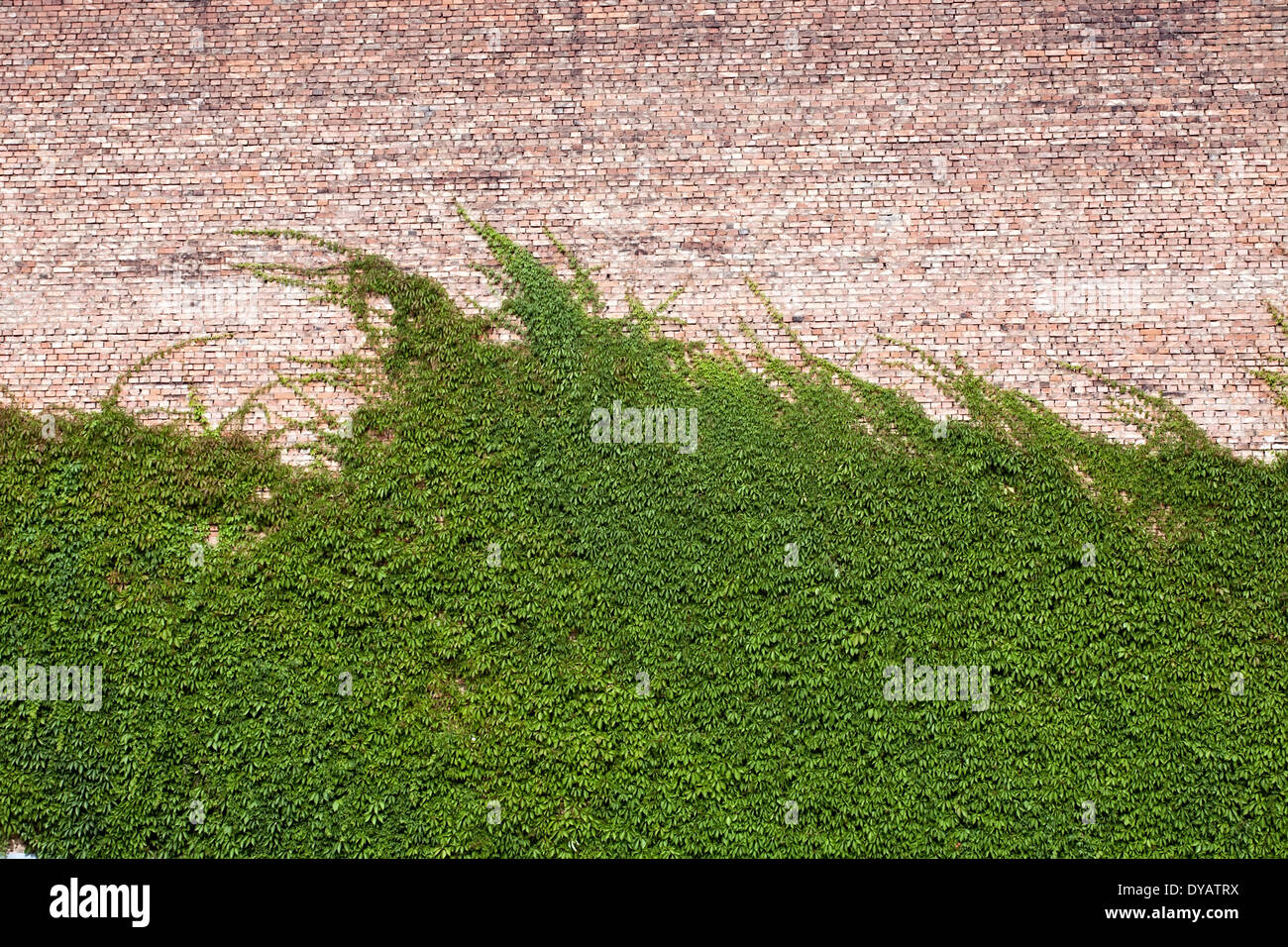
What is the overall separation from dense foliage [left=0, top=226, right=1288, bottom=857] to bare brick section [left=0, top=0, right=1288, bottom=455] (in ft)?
2.50

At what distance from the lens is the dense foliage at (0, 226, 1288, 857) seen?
840cm

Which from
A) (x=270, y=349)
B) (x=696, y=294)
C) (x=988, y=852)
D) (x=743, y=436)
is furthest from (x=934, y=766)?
(x=270, y=349)

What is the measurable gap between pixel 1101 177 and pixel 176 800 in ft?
34.6

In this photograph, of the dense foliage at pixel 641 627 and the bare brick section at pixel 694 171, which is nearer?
the dense foliage at pixel 641 627

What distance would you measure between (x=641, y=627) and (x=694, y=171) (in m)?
4.54

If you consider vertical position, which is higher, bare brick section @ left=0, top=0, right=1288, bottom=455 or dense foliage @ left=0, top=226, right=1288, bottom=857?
bare brick section @ left=0, top=0, right=1288, bottom=455

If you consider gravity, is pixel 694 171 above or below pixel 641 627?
above

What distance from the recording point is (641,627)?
859 cm

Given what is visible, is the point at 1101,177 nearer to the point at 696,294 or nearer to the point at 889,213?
the point at 889,213

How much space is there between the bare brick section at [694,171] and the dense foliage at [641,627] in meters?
0.76

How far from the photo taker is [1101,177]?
30.5 ft

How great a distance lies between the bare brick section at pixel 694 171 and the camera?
9125 mm

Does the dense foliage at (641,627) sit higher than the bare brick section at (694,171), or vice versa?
the bare brick section at (694,171)

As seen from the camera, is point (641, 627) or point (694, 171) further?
point (694, 171)
